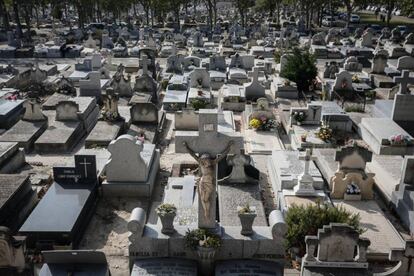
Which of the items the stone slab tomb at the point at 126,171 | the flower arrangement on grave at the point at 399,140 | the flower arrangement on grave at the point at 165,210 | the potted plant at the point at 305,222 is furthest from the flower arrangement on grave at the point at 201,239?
the flower arrangement on grave at the point at 399,140

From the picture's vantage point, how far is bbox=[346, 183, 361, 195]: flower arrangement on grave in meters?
11.4

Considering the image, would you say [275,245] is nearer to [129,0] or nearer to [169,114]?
[169,114]

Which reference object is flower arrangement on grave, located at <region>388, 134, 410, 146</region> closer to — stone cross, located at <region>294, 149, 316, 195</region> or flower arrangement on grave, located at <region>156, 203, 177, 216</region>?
stone cross, located at <region>294, 149, 316, 195</region>

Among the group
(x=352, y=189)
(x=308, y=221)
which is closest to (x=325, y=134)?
(x=352, y=189)

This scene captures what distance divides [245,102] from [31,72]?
10747 mm

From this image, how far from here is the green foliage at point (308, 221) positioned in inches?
344

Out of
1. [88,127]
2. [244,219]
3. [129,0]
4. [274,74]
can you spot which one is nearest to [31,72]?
[88,127]

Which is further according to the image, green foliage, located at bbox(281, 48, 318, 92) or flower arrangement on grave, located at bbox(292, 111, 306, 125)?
green foliage, located at bbox(281, 48, 318, 92)

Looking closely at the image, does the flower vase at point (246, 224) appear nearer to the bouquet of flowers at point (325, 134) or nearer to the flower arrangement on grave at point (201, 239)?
the flower arrangement on grave at point (201, 239)

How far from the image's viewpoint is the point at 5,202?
1005 cm

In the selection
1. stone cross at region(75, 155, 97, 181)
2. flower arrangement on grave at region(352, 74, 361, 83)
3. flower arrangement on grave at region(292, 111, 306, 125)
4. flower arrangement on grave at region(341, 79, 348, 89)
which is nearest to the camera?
stone cross at region(75, 155, 97, 181)

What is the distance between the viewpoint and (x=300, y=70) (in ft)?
69.3

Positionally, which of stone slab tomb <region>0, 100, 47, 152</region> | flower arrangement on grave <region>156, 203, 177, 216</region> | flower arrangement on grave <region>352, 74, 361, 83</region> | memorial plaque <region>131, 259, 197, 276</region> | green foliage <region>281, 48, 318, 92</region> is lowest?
memorial plaque <region>131, 259, 197, 276</region>

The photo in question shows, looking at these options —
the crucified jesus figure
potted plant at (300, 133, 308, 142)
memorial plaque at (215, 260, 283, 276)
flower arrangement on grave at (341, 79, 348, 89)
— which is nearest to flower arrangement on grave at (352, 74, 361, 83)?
flower arrangement on grave at (341, 79, 348, 89)
